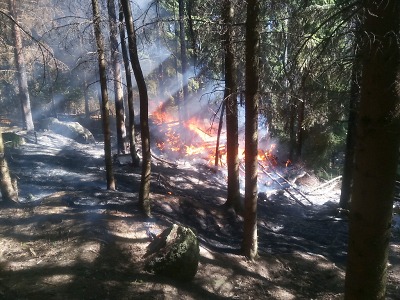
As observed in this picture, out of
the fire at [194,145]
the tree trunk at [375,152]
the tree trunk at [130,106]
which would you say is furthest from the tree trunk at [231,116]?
the fire at [194,145]

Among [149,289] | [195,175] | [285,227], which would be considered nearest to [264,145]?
[195,175]

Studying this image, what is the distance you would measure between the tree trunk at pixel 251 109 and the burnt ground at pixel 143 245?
1.52m

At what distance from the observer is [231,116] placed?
1152 centimetres

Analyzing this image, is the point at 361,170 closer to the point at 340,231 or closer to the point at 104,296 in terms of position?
the point at 104,296

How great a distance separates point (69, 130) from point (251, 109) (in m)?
21.1

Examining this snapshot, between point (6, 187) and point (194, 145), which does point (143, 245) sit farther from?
point (194, 145)

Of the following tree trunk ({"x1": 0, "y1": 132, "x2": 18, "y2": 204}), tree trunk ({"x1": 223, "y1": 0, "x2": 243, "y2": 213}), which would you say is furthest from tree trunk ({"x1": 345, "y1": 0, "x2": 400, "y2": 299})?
tree trunk ({"x1": 0, "y1": 132, "x2": 18, "y2": 204})

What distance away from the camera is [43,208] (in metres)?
9.94

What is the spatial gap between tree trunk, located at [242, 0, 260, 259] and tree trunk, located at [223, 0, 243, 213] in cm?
186

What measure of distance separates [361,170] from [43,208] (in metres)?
9.36

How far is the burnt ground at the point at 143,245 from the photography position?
660cm

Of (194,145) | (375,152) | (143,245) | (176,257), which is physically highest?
(375,152)

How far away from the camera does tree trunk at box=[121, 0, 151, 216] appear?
8.90 metres

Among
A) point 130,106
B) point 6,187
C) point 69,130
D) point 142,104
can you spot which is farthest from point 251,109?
point 69,130
